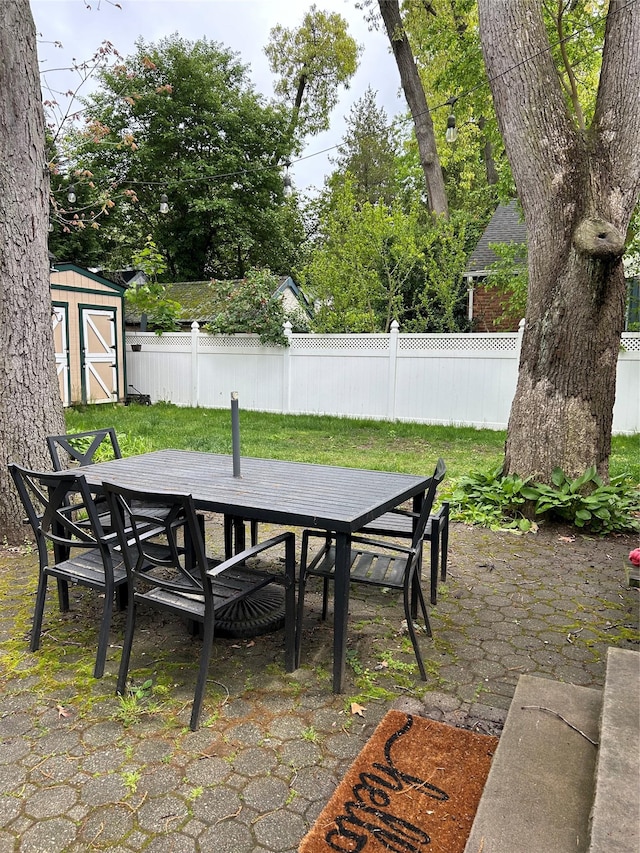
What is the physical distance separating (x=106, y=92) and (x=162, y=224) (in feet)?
16.7

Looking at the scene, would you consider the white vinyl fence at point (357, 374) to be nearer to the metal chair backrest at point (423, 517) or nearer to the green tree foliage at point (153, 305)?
the green tree foliage at point (153, 305)

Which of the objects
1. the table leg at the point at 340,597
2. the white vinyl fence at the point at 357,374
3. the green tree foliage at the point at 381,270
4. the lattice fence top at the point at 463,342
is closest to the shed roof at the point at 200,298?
the green tree foliage at the point at 381,270

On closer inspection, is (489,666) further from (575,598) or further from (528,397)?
(528,397)

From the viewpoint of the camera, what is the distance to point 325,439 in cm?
940

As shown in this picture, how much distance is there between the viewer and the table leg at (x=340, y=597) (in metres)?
2.53

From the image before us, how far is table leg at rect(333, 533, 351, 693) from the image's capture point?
253cm

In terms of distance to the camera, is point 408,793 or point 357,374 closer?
point 408,793

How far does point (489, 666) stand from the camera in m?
2.86

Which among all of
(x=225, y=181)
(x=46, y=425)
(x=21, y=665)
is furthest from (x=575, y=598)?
(x=225, y=181)

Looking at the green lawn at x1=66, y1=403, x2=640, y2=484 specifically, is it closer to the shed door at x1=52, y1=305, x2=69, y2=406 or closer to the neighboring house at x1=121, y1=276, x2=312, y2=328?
the shed door at x1=52, y1=305, x2=69, y2=406

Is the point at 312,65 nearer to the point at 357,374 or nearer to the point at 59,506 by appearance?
the point at 357,374

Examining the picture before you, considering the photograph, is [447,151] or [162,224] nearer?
[447,151]

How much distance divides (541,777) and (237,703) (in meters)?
1.25

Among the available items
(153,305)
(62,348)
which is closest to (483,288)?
(153,305)
